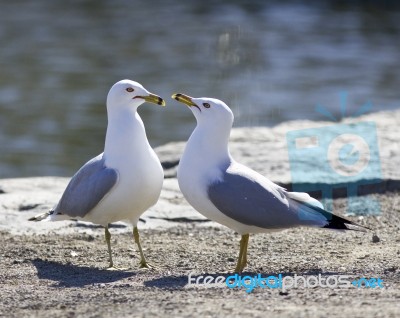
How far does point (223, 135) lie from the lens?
6020 millimetres

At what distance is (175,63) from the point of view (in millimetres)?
17078

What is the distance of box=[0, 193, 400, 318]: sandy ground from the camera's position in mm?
4797

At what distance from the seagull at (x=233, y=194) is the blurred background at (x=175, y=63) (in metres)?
6.40

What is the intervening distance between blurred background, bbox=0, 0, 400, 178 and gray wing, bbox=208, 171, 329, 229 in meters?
6.61

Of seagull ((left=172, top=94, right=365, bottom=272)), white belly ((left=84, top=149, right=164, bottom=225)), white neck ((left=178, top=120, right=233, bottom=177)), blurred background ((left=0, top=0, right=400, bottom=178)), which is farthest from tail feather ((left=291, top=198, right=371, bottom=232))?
blurred background ((left=0, top=0, right=400, bottom=178))

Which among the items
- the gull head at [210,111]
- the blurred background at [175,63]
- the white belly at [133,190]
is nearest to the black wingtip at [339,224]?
the gull head at [210,111]

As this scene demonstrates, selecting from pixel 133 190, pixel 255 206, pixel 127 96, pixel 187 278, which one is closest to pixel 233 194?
pixel 255 206

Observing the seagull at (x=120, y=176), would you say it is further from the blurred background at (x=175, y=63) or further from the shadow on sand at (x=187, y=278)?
the blurred background at (x=175, y=63)

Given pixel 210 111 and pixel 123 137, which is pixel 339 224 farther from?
pixel 123 137

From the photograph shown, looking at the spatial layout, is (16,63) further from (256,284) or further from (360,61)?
(256,284)

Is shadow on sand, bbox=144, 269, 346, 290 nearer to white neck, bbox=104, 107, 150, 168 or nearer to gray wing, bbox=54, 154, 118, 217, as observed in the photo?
gray wing, bbox=54, 154, 118, 217

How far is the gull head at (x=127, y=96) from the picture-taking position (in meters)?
6.36

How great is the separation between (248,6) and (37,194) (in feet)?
47.9

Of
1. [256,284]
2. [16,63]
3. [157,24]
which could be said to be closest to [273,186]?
[256,284]
